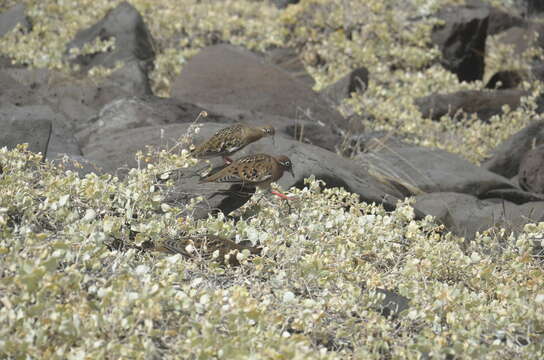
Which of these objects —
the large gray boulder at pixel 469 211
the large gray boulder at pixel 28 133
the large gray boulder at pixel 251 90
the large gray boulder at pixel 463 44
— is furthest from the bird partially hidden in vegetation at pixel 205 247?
the large gray boulder at pixel 463 44

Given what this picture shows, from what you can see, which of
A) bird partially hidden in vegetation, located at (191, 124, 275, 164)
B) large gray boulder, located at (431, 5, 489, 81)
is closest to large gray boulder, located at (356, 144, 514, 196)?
bird partially hidden in vegetation, located at (191, 124, 275, 164)

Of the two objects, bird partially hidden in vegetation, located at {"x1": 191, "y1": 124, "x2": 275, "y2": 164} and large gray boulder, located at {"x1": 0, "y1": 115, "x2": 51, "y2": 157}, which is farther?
large gray boulder, located at {"x1": 0, "y1": 115, "x2": 51, "y2": 157}

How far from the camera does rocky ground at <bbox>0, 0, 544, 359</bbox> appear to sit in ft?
11.3

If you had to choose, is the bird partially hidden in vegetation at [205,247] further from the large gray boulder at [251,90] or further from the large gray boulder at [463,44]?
the large gray boulder at [463,44]

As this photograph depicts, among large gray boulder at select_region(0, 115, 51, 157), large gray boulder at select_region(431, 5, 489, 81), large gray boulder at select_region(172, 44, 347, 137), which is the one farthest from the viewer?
large gray boulder at select_region(431, 5, 489, 81)

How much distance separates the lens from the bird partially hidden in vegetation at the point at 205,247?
4434 millimetres

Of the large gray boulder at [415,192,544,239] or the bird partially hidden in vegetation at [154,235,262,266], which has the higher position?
the bird partially hidden in vegetation at [154,235,262,266]

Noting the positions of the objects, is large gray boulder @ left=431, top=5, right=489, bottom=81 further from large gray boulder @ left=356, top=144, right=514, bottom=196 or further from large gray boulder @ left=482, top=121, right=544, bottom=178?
large gray boulder @ left=356, top=144, right=514, bottom=196

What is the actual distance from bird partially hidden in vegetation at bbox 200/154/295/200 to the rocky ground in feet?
0.68

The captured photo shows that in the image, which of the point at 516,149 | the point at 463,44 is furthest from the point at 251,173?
the point at 463,44

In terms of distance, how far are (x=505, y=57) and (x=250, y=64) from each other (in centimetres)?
732

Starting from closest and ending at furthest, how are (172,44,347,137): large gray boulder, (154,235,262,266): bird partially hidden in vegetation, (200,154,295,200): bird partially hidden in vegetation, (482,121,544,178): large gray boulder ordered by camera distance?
(154,235,262,266): bird partially hidden in vegetation
(200,154,295,200): bird partially hidden in vegetation
(482,121,544,178): large gray boulder
(172,44,347,137): large gray boulder

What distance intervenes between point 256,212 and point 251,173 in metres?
0.40

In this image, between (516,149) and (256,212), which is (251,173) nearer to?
(256,212)
